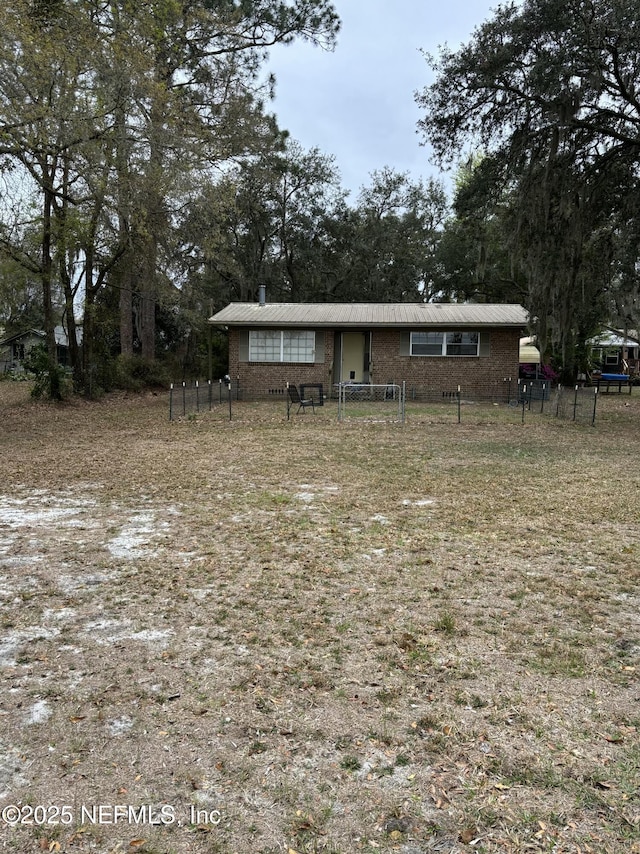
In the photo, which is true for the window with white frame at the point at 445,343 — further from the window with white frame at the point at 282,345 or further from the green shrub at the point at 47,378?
the green shrub at the point at 47,378

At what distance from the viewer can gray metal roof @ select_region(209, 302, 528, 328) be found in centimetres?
2064

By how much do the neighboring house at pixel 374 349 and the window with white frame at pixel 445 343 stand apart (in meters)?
0.04

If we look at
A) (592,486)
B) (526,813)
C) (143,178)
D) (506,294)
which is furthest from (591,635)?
(506,294)

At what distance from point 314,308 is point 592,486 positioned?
55.2 feet

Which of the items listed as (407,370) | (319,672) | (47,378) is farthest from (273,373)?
(319,672)

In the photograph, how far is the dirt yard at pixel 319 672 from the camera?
1.99m

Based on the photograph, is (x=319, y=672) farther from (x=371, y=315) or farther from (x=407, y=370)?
(x=371, y=315)

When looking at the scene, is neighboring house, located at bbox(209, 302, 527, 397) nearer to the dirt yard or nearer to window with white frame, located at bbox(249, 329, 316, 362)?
window with white frame, located at bbox(249, 329, 316, 362)

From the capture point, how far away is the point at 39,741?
236cm

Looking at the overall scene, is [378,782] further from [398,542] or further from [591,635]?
[398,542]

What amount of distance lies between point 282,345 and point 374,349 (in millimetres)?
3460

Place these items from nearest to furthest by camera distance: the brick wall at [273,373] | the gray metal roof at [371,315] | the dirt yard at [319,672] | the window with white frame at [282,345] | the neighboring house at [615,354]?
the dirt yard at [319,672] → the gray metal roof at [371,315] → the brick wall at [273,373] → the window with white frame at [282,345] → the neighboring house at [615,354]

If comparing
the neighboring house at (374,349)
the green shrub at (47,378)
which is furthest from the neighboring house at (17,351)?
the neighboring house at (374,349)

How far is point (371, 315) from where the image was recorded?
22.0 metres
